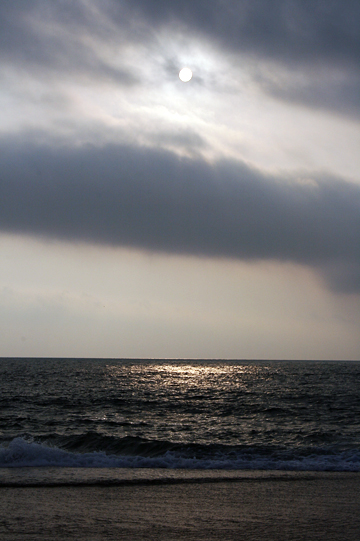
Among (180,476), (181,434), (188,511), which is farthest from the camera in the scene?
(181,434)

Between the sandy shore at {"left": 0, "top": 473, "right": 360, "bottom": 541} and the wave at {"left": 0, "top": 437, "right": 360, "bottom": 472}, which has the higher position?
the sandy shore at {"left": 0, "top": 473, "right": 360, "bottom": 541}

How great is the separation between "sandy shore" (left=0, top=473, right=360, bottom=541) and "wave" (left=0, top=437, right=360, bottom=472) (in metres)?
3.26

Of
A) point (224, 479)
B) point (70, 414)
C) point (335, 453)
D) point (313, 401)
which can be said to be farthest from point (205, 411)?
point (224, 479)

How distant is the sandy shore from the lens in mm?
9867

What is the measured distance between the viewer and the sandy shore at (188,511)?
987 cm

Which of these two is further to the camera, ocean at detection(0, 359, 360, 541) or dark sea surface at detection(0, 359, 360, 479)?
dark sea surface at detection(0, 359, 360, 479)

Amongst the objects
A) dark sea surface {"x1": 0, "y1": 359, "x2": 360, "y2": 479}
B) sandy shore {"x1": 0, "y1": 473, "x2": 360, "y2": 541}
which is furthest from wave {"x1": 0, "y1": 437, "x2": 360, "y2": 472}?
sandy shore {"x1": 0, "y1": 473, "x2": 360, "y2": 541}

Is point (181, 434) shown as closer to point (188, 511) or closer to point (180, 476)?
point (180, 476)

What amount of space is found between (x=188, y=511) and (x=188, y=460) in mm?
7408

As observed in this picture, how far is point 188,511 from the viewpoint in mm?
11586

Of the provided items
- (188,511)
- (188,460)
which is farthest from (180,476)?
(188,511)

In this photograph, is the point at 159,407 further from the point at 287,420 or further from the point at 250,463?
the point at 250,463

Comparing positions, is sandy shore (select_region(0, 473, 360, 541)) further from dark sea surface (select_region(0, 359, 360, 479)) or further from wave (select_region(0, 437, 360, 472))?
dark sea surface (select_region(0, 359, 360, 479))

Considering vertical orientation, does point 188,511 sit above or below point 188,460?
above
